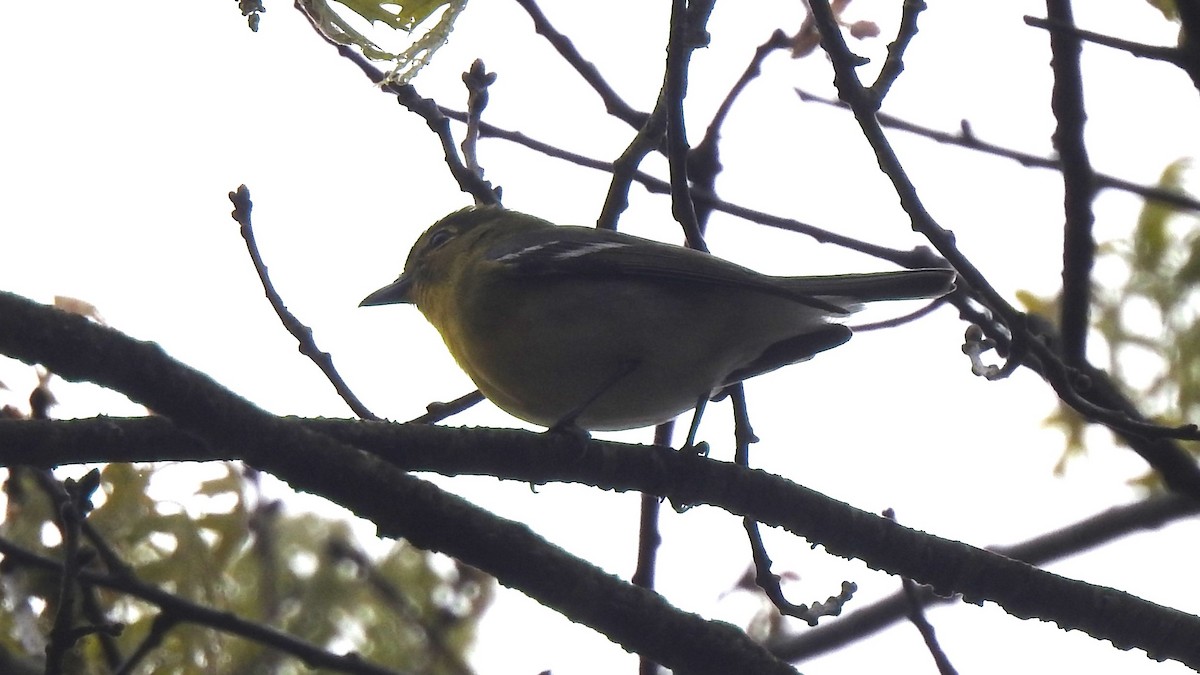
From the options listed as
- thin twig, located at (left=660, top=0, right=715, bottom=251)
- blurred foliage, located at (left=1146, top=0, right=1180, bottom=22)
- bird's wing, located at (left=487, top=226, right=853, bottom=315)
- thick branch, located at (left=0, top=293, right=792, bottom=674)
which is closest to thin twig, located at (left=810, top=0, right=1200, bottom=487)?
thin twig, located at (left=660, top=0, right=715, bottom=251)

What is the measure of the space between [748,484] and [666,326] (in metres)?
1.43

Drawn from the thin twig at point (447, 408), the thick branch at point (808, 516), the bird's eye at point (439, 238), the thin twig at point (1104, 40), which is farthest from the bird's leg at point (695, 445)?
the bird's eye at point (439, 238)

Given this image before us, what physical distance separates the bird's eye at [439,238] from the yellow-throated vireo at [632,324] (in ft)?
3.37

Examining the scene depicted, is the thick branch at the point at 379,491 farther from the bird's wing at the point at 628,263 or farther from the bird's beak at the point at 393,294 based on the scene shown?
the bird's beak at the point at 393,294

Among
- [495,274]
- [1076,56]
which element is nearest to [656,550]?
[495,274]

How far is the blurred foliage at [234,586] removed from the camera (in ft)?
14.8

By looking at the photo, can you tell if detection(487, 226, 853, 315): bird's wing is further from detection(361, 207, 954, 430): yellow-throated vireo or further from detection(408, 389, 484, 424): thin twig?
detection(408, 389, 484, 424): thin twig

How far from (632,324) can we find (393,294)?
1784 millimetres

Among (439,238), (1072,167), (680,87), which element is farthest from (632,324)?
(439,238)

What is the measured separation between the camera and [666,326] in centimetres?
500

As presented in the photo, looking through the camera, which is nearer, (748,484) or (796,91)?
(748,484)

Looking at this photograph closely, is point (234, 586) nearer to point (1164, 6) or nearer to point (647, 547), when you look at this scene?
point (647, 547)

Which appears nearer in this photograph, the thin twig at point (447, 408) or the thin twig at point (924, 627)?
the thin twig at point (924, 627)

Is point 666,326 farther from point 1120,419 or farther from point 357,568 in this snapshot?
point 357,568
